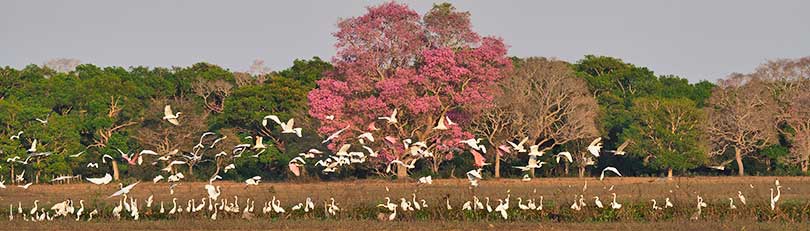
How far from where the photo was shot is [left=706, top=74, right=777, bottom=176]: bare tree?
75.1m

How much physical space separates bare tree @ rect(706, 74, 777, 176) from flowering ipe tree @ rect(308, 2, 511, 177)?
16617mm

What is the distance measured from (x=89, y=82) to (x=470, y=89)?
3011 centimetres

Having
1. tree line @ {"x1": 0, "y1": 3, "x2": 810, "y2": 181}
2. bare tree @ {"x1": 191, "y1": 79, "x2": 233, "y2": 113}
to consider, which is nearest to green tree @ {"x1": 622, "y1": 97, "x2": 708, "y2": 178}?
tree line @ {"x1": 0, "y1": 3, "x2": 810, "y2": 181}

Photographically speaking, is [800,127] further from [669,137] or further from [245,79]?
[245,79]

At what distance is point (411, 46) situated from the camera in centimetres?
6656

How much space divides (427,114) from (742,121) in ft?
67.7

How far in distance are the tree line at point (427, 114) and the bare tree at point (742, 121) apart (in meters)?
0.12

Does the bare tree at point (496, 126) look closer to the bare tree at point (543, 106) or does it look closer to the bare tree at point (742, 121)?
the bare tree at point (543, 106)

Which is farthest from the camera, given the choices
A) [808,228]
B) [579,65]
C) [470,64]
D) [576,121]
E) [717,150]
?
[579,65]

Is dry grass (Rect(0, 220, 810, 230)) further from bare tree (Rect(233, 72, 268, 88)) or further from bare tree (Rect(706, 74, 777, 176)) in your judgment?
bare tree (Rect(233, 72, 268, 88))

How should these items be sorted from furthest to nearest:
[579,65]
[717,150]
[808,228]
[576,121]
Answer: [579,65], [717,150], [576,121], [808,228]

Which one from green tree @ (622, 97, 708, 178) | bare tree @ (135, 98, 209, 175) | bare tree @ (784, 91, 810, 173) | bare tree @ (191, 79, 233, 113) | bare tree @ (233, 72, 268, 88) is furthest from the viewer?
bare tree @ (233, 72, 268, 88)

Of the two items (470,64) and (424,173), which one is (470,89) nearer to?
(470,64)

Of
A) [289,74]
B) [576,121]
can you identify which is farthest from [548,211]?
[289,74]
